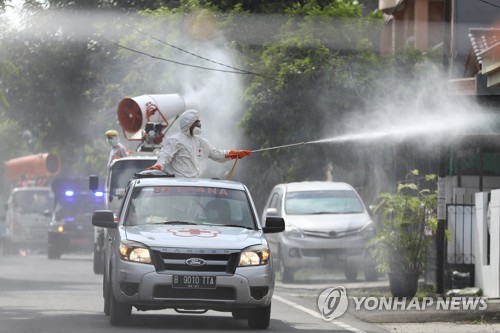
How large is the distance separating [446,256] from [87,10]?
2571cm

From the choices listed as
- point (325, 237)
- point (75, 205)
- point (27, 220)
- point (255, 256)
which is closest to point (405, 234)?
point (325, 237)

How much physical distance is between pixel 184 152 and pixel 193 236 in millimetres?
2989

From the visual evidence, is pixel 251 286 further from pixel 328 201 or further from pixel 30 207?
pixel 30 207

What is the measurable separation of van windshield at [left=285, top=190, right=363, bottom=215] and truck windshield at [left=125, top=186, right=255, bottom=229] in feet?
36.1

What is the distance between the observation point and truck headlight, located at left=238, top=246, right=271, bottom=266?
47.7ft

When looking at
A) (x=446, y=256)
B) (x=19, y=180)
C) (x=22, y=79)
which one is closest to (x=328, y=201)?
(x=446, y=256)

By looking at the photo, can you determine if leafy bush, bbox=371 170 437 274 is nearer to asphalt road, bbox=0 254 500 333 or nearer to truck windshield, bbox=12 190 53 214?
asphalt road, bbox=0 254 500 333

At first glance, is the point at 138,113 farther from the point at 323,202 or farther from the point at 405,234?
the point at 405,234

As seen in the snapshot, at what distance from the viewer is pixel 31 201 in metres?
48.5

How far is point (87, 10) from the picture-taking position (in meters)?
46.3

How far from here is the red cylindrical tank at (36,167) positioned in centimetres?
5469

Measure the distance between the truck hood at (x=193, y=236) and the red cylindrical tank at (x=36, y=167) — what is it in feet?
128

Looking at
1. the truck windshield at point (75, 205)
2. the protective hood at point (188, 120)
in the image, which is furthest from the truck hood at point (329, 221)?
the truck windshield at point (75, 205)

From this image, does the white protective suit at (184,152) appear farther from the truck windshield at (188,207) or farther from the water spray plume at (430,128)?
the water spray plume at (430,128)
